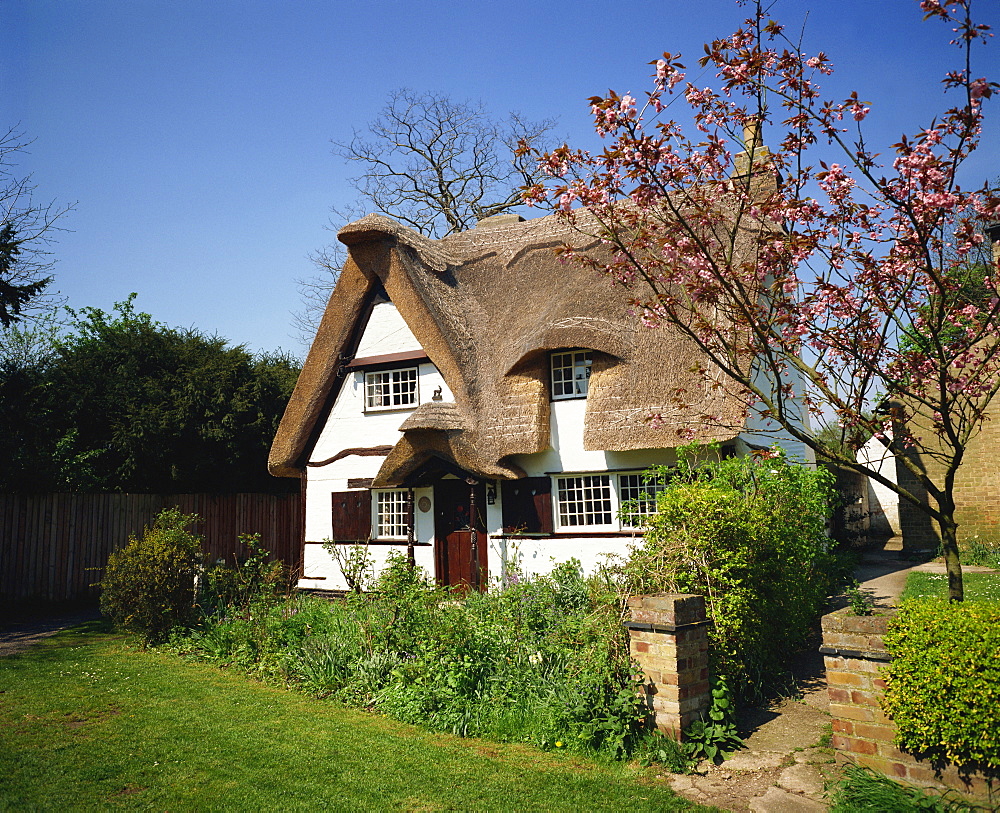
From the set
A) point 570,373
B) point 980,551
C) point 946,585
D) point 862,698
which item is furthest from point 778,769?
point 980,551

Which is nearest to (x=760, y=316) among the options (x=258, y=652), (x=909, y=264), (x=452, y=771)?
(x=909, y=264)

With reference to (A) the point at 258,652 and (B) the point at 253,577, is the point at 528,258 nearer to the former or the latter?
(B) the point at 253,577

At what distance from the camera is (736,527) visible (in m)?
6.17

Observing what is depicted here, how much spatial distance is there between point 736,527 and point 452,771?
3132mm

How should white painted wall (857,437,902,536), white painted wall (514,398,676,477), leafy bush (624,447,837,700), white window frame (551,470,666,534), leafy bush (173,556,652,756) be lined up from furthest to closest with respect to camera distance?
white painted wall (857,437,902,536)
white painted wall (514,398,676,477)
white window frame (551,470,666,534)
leafy bush (624,447,837,700)
leafy bush (173,556,652,756)

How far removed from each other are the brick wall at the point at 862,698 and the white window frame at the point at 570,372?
819cm

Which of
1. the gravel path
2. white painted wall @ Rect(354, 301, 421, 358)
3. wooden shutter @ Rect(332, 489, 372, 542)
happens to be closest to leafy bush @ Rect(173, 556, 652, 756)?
the gravel path

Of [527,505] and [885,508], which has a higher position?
[527,505]

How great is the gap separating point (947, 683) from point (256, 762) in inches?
185

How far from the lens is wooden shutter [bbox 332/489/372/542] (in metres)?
14.2

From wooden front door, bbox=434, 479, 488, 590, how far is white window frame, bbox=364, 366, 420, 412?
1859 millimetres

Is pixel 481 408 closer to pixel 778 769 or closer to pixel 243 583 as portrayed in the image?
pixel 243 583

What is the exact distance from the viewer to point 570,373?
41.7 ft

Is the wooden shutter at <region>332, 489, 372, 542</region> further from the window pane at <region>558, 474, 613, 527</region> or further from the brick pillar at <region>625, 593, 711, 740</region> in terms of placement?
the brick pillar at <region>625, 593, 711, 740</region>
